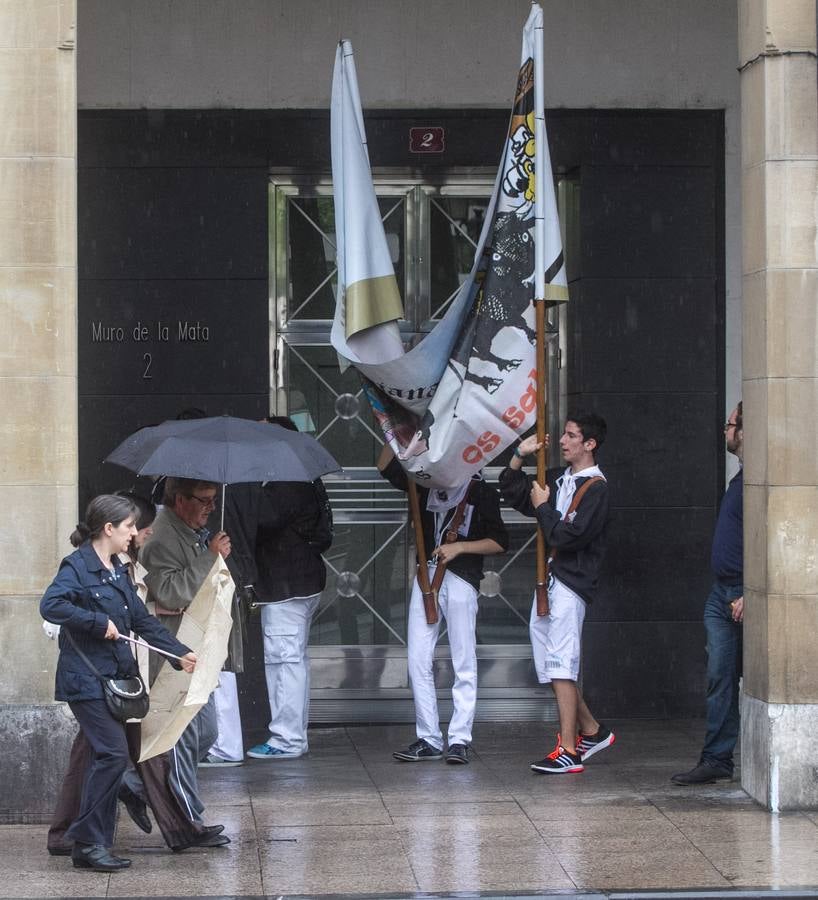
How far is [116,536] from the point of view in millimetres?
7203

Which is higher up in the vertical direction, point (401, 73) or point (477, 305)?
point (401, 73)

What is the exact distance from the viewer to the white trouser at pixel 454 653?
32.4 ft

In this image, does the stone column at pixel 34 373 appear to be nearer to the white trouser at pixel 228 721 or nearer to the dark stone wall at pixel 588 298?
the white trouser at pixel 228 721

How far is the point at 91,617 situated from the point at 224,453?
112 centimetres

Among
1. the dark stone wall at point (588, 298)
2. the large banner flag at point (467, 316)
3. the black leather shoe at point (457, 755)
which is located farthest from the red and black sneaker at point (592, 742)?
the large banner flag at point (467, 316)

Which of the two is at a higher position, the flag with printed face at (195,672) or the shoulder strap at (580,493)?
the shoulder strap at (580,493)

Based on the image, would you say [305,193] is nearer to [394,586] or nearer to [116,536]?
[394,586]

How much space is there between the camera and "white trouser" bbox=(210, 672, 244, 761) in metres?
9.70

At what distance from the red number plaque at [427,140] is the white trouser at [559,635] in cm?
337

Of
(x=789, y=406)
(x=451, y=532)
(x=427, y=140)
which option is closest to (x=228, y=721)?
(x=451, y=532)

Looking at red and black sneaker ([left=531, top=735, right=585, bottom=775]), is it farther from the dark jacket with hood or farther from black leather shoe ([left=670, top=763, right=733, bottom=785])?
the dark jacket with hood

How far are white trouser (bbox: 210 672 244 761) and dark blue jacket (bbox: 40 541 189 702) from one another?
7.85 feet

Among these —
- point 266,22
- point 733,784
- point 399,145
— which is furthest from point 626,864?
point 266,22

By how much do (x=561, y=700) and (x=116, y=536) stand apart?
3.26 m
